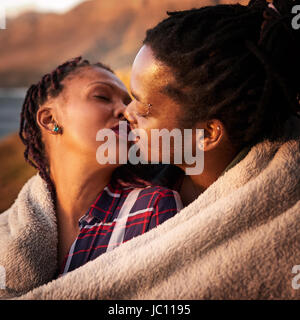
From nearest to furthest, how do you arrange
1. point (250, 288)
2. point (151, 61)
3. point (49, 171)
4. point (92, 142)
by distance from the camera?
point (250, 288)
point (151, 61)
point (92, 142)
point (49, 171)

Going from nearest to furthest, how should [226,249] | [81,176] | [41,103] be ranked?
1. [226,249]
2. [81,176]
3. [41,103]

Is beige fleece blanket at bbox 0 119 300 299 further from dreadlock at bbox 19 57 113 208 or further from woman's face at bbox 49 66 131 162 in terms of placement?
dreadlock at bbox 19 57 113 208

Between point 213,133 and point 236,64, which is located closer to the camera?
point 236,64

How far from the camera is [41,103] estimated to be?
139cm

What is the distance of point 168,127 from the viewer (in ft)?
3.25

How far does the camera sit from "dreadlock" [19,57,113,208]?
1.36m

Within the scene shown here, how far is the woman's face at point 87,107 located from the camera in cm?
121

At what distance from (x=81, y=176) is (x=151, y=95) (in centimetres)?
46

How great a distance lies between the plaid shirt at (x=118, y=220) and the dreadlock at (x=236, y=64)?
0.29 metres

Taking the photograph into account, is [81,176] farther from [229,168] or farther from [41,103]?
[229,168]

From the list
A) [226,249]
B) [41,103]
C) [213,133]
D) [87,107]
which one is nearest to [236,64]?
[213,133]
